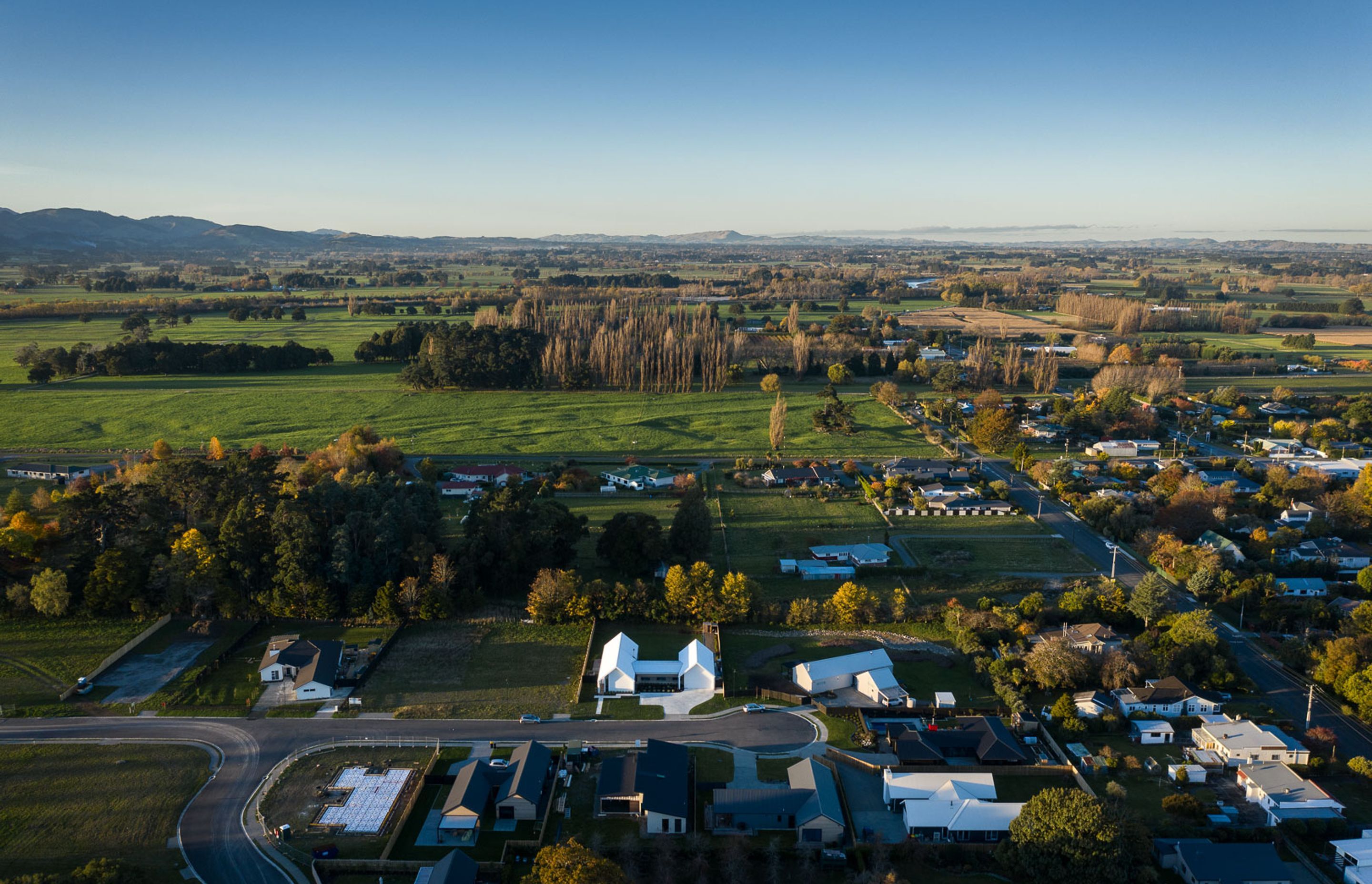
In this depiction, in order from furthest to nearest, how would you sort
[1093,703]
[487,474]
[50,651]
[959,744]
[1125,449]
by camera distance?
[1125,449]
[487,474]
[50,651]
[1093,703]
[959,744]

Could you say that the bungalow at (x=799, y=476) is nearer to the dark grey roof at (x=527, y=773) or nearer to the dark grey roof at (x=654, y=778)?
the dark grey roof at (x=654, y=778)

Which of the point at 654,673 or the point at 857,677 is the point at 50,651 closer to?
the point at 654,673

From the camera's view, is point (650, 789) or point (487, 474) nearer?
point (650, 789)

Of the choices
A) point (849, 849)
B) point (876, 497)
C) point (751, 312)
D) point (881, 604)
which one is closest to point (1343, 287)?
point (751, 312)

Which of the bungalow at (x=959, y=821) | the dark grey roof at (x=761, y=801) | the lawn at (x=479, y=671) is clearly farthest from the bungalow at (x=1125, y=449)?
the dark grey roof at (x=761, y=801)

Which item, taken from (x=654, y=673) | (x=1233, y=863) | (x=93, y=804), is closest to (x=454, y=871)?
(x=654, y=673)
